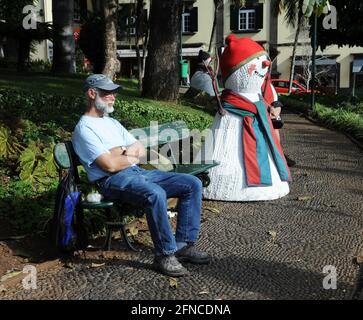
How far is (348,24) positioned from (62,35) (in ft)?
28.5

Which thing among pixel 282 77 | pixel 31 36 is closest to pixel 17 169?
pixel 31 36

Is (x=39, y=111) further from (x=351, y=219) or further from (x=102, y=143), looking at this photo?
(x=351, y=219)

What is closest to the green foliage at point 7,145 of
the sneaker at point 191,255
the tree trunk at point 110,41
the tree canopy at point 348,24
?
the sneaker at point 191,255

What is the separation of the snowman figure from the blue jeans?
1.79 meters

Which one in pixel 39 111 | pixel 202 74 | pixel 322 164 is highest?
pixel 202 74

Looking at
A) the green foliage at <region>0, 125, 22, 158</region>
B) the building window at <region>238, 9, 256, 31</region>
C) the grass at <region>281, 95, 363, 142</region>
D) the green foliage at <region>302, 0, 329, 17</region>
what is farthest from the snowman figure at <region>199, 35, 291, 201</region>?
the building window at <region>238, 9, 256, 31</region>

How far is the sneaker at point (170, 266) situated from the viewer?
381 cm

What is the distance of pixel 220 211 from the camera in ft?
18.5

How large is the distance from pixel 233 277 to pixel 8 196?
246cm

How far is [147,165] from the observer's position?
18.7 ft

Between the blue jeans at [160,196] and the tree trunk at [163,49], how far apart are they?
286 inches

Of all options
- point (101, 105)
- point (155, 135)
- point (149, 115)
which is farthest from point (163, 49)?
point (101, 105)

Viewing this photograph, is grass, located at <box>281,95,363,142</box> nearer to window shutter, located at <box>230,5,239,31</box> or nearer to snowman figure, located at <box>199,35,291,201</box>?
snowman figure, located at <box>199,35,291,201</box>
